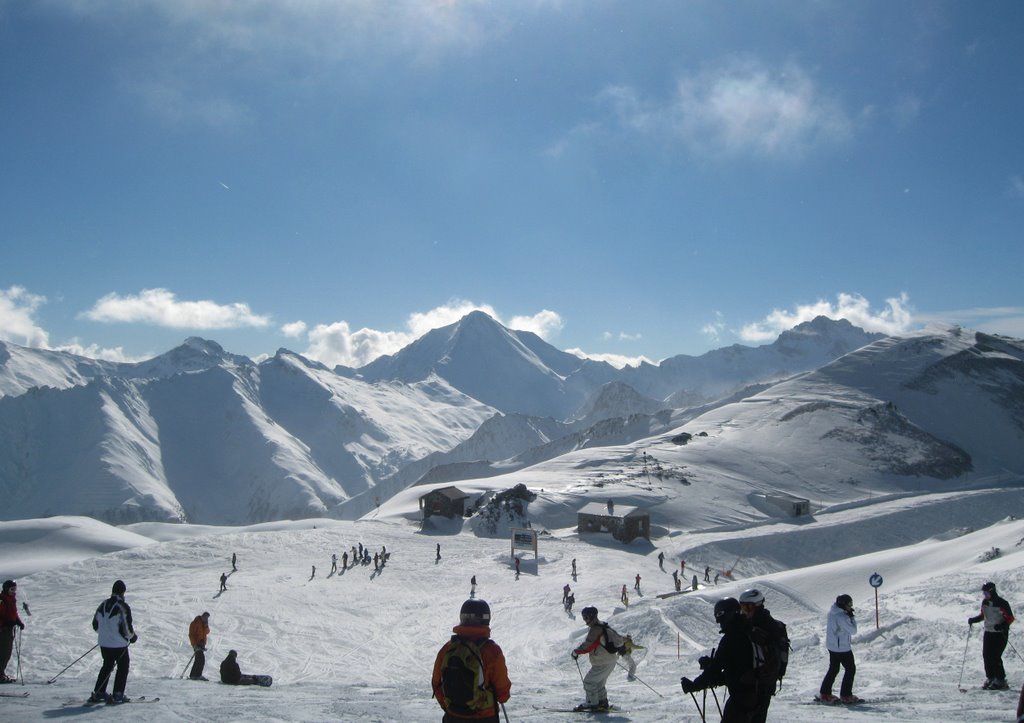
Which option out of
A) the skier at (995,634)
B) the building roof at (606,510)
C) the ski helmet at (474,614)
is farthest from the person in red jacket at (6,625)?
the building roof at (606,510)

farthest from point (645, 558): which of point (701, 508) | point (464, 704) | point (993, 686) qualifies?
point (464, 704)

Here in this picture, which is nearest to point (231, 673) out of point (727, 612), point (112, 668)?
point (112, 668)

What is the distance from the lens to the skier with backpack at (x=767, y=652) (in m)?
6.56

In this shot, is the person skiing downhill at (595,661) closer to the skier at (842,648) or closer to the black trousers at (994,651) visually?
the skier at (842,648)

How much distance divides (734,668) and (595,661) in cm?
489

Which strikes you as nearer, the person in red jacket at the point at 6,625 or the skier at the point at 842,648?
the skier at the point at 842,648

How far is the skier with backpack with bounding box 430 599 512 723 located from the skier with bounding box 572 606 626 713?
14.9ft

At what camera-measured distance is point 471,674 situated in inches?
243

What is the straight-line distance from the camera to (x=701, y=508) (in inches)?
3120

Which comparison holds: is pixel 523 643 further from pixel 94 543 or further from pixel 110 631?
pixel 94 543

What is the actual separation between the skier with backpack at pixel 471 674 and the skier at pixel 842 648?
23.4 ft

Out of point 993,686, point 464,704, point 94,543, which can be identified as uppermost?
point 464,704

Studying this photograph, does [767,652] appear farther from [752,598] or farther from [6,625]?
[6,625]

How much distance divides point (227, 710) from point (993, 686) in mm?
11739
